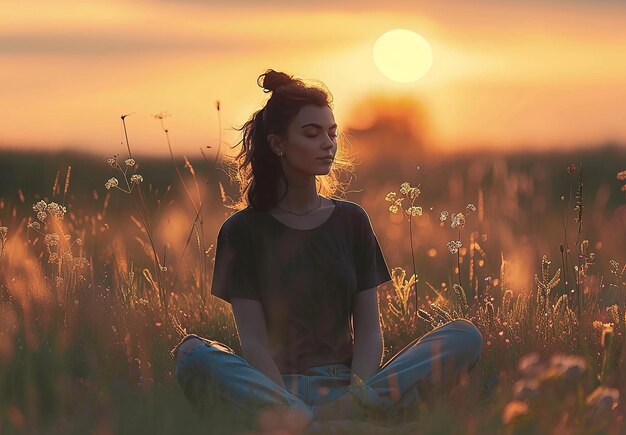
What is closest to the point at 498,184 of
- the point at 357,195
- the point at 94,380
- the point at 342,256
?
the point at 357,195

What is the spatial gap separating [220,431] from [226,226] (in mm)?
1275

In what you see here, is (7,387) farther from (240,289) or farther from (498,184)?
(498,184)

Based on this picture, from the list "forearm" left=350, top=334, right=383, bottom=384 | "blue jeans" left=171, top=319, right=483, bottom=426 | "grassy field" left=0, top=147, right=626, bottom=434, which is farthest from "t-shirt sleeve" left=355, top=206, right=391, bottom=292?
"grassy field" left=0, top=147, right=626, bottom=434

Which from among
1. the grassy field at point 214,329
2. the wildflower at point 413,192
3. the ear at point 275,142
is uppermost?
the ear at point 275,142

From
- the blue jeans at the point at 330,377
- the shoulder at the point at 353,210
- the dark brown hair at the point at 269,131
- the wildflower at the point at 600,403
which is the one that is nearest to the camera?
the wildflower at the point at 600,403

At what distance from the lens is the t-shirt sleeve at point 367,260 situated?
17.4 ft

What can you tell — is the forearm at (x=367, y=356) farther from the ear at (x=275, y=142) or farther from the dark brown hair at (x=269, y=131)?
the ear at (x=275, y=142)

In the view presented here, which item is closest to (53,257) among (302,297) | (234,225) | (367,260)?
(234,225)

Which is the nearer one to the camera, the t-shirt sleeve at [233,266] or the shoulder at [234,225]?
the t-shirt sleeve at [233,266]

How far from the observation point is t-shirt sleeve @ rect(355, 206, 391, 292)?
532cm

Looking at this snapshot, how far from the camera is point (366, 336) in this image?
519 cm

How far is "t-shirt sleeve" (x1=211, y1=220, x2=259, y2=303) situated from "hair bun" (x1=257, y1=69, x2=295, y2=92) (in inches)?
30.5

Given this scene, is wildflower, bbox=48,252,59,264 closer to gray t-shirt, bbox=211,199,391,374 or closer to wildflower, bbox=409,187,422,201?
gray t-shirt, bbox=211,199,391,374

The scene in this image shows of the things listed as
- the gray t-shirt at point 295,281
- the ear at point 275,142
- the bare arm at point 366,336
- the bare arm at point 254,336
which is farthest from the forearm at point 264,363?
the ear at point 275,142
